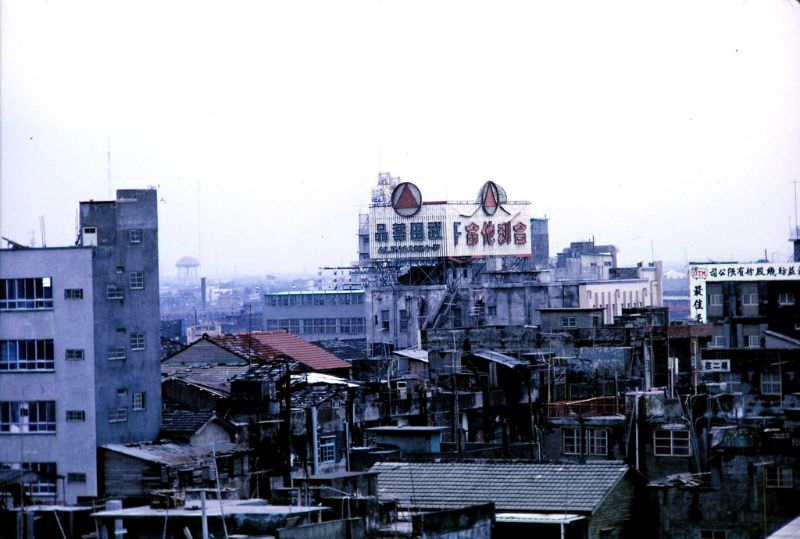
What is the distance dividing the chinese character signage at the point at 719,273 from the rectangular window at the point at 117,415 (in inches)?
1460

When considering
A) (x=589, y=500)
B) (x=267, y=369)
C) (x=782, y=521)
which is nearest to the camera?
(x=589, y=500)

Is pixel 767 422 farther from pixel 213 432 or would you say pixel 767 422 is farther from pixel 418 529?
pixel 418 529

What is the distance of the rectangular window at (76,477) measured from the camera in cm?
3191

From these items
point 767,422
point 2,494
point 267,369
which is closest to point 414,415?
point 267,369

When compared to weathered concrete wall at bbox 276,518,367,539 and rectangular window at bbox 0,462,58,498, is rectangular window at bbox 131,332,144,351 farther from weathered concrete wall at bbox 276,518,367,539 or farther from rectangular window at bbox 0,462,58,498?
weathered concrete wall at bbox 276,518,367,539

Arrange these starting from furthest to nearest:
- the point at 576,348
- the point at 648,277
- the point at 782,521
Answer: the point at 648,277 → the point at 576,348 → the point at 782,521

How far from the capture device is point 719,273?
72.1 m

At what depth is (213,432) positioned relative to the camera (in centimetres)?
3416

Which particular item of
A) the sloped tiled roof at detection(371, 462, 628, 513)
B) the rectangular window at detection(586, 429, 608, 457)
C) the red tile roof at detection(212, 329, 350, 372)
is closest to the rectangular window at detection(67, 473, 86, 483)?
the sloped tiled roof at detection(371, 462, 628, 513)

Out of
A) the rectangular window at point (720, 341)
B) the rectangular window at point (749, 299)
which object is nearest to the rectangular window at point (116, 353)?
the rectangular window at point (720, 341)

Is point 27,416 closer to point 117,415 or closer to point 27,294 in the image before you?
point 117,415

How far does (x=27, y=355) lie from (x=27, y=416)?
1.28m

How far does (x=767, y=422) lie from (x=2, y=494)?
1614 centimetres

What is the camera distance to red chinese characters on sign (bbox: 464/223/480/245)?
72562mm
